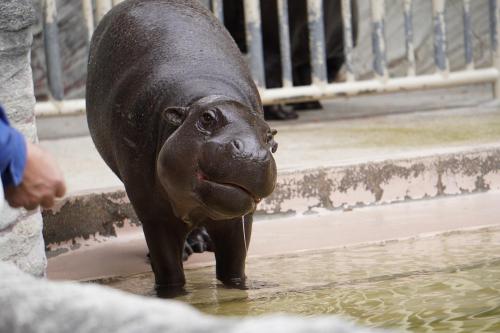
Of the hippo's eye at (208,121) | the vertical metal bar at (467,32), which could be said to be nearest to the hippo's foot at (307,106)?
the vertical metal bar at (467,32)

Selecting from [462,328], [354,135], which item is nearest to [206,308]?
[462,328]

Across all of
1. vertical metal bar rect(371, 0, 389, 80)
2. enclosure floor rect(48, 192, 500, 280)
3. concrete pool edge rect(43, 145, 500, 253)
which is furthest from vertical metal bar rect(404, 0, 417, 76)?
enclosure floor rect(48, 192, 500, 280)

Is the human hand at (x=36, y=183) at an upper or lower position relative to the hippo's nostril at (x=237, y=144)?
upper

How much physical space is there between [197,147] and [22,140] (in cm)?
161

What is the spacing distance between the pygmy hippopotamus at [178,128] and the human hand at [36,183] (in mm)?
1284

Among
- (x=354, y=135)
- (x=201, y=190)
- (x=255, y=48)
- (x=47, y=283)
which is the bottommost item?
(x=354, y=135)

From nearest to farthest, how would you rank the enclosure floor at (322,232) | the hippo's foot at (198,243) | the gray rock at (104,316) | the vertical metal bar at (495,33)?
the gray rock at (104,316)
the enclosure floor at (322,232)
the hippo's foot at (198,243)
the vertical metal bar at (495,33)

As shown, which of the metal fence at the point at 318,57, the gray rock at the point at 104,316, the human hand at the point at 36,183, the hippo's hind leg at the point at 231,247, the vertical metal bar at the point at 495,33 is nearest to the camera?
the gray rock at the point at 104,316

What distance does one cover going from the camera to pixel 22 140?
1938 mm

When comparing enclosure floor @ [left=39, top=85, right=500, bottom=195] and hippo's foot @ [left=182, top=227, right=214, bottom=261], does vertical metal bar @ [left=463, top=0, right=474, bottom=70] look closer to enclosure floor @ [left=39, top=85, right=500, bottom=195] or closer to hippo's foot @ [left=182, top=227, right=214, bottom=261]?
enclosure floor @ [left=39, top=85, right=500, bottom=195]

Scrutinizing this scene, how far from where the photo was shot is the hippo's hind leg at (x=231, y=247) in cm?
388

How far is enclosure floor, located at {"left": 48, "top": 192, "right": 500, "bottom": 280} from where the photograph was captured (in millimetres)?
4520

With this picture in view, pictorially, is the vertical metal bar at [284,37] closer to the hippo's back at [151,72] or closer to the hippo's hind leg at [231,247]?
the hippo's back at [151,72]

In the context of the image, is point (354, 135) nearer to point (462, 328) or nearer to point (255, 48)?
point (255, 48)
